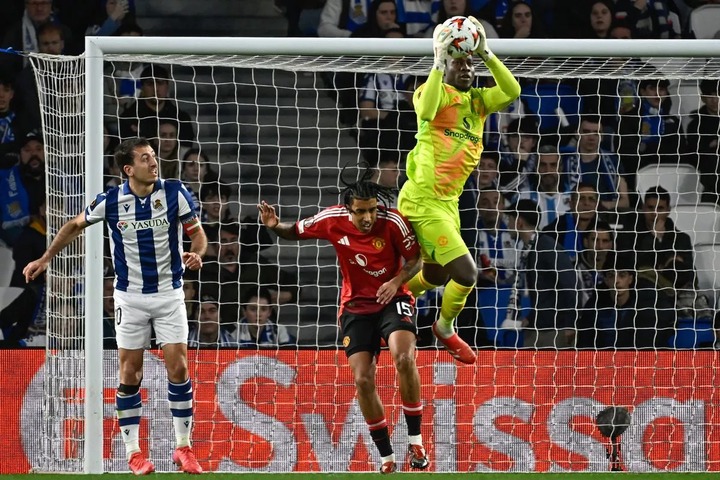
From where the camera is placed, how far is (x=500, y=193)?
9.81 m

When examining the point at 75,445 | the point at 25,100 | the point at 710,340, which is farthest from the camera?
the point at 25,100

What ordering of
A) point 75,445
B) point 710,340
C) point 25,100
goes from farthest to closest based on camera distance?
point 25,100 → point 710,340 → point 75,445

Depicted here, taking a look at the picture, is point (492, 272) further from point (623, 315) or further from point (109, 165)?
point (109, 165)

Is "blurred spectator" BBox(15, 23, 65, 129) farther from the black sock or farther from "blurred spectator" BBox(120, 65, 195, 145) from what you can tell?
the black sock

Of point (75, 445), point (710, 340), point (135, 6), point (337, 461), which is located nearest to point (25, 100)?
point (135, 6)

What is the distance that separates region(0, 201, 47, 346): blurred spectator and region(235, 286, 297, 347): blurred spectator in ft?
5.17

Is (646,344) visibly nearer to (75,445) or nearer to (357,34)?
(357,34)

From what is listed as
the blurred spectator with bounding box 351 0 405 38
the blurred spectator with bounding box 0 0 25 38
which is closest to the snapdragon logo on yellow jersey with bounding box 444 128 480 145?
the blurred spectator with bounding box 351 0 405 38

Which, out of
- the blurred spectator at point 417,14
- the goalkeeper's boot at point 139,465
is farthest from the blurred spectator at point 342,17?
the goalkeeper's boot at point 139,465

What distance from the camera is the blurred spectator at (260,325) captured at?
9.23m

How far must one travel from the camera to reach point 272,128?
1045 cm

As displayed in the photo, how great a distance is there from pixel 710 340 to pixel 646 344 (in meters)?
0.48

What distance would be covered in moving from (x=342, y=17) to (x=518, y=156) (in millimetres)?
2132

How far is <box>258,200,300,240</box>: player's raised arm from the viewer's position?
7.08m
